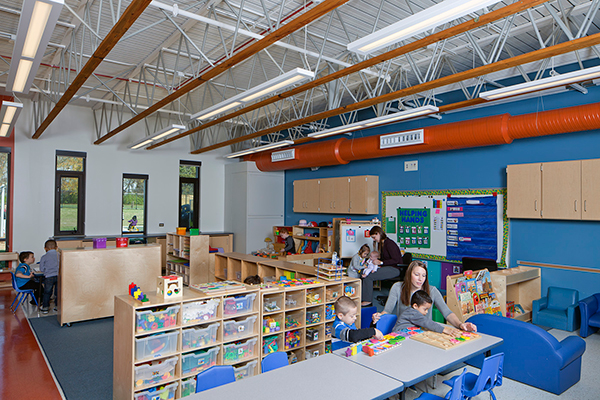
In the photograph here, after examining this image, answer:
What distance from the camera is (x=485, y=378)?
3.10 metres

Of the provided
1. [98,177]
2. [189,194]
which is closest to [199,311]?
[98,177]

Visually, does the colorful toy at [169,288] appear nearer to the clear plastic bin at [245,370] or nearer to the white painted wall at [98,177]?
the clear plastic bin at [245,370]

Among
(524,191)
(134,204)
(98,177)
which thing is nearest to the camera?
(524,191)

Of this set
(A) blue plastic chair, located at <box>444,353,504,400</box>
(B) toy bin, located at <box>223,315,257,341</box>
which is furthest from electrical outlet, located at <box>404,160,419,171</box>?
(A) blue plastic chair, located at <box>444,353,504,400</box>

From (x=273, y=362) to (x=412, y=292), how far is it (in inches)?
71.6

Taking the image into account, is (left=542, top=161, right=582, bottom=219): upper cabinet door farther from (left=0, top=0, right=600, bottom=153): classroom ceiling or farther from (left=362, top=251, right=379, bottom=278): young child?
(left=362, top=251, right=379, bottom=278): young child

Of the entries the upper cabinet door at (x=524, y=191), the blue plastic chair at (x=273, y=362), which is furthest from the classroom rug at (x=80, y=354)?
the upper cabinet door at (x=524, y=191)

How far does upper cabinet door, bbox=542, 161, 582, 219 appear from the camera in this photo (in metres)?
6.31

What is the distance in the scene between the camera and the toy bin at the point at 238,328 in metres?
4.24

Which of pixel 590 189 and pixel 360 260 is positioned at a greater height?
pixel 590 189

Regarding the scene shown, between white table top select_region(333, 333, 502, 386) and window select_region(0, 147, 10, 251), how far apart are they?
414 inches

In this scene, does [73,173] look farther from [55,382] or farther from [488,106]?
[488,106]

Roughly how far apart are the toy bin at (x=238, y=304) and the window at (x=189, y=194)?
29.8 ft

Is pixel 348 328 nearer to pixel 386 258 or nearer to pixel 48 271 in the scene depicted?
pixel 386 258
